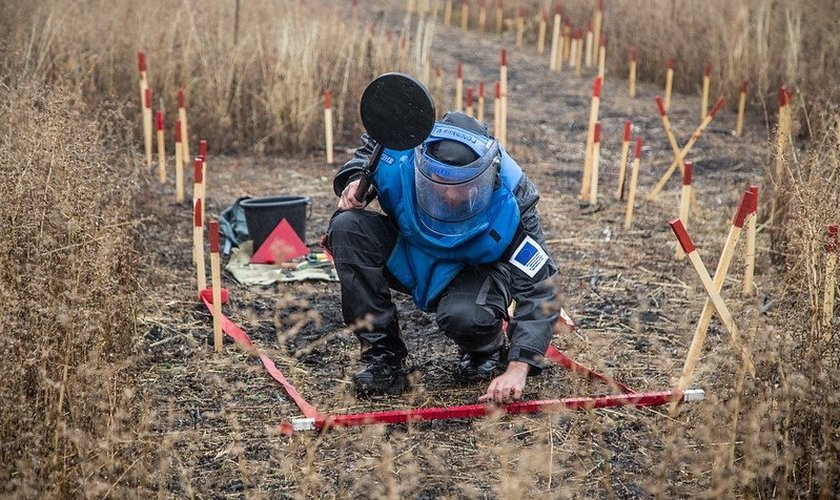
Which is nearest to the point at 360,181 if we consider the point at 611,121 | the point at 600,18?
the point at 611,121

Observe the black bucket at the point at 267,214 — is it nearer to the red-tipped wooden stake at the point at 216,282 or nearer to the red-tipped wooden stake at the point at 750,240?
the red-tipped wooden stake at the point at 216,282

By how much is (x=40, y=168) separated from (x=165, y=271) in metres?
1.24

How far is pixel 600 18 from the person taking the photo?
13.0 m

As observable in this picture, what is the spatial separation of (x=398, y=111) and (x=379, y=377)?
115 cm

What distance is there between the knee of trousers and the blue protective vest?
0.32 ft

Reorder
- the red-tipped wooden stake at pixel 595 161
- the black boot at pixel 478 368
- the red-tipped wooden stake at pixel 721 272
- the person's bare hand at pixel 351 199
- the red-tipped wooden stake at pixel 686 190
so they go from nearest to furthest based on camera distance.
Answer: the red-tipped wooden stake at pixel 721 272
the person's bare hand at pixel 351 199
the black boot at pixel 478 368
the red-tipped wooden stake at pixel 686 190
the red-tipped wooden stake at pixel 595 161

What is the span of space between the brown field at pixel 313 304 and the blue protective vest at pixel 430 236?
50cm

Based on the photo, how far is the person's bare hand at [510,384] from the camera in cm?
356

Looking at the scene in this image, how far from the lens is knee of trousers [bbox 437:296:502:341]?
387 centimetres

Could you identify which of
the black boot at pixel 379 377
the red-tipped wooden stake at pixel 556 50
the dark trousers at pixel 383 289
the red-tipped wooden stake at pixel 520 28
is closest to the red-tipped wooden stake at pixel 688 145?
the dark trousers at pixel 383 289

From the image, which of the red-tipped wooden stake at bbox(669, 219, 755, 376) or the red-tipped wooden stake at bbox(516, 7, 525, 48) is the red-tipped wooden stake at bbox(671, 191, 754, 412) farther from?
the red-tipped wooden stake at bbox(516, 7, 525, 48)

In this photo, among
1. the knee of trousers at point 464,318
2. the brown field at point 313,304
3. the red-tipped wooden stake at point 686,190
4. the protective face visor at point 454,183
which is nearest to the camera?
the brown field at point 313,304

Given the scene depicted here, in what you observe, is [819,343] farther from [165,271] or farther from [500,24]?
[500,24]

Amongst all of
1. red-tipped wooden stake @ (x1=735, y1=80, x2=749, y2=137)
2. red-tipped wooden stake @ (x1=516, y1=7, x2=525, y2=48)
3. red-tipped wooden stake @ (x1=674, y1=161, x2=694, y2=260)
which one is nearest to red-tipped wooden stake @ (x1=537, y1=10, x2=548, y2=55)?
red-tipped wooden stake @ (x1=516, y1=7, x2=525, y2=48)
